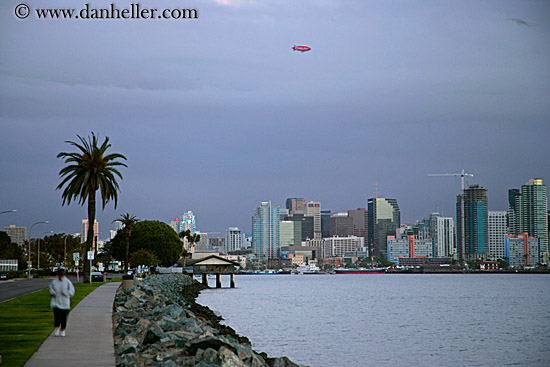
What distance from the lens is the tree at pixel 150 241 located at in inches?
4889

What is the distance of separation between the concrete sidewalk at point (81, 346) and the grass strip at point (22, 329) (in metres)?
0.34

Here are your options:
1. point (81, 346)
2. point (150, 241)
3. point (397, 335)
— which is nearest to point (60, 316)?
point (81, 346)

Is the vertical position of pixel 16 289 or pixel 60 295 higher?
pixel 60 295

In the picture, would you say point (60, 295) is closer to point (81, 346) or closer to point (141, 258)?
point (81, 346)

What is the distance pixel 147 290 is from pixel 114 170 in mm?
16653

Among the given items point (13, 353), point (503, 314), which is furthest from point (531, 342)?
point (13, 353)

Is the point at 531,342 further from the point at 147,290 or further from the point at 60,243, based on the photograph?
the point at 60,243

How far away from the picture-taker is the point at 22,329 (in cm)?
2352

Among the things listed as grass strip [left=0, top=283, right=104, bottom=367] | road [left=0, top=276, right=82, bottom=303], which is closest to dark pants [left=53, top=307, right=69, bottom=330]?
grass strip [left=0, top=283, right=104, bottom=367]

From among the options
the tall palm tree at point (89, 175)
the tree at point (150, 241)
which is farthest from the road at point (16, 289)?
the tree at point (150, 241)

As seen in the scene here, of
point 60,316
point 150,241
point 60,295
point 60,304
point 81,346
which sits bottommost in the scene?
point 81,346

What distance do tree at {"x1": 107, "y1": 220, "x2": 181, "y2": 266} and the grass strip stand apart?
87077 mm

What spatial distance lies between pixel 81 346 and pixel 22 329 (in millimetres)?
5476

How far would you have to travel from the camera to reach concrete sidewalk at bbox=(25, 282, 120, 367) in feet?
54.2
